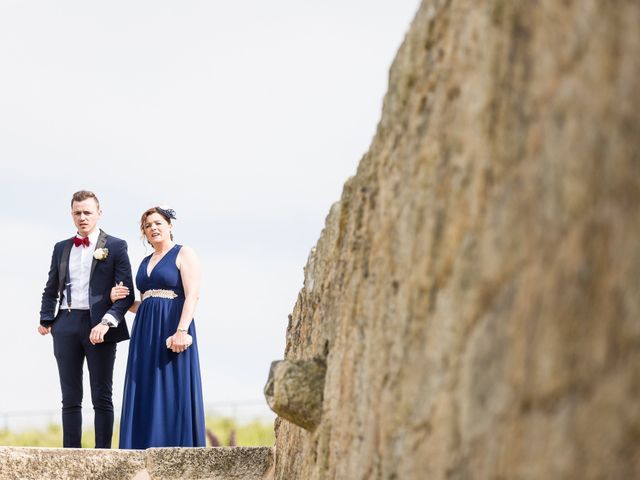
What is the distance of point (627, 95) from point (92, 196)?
476 cm

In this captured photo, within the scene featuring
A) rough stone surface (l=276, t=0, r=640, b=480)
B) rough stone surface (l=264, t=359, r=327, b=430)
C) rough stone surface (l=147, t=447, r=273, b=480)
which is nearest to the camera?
rough stone surface (l=276, t=0, r=640, b=480)

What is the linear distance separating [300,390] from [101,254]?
298 centimetres

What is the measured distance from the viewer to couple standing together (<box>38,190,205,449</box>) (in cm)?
582

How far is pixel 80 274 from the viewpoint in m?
5.95

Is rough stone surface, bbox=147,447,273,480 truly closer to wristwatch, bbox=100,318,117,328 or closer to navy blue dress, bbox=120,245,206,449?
navy blue dress, bbox=120,245,206,449

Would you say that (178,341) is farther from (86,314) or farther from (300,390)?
(300,390)

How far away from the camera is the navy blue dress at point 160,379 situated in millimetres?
5832

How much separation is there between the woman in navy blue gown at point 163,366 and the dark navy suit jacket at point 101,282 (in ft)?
0.20

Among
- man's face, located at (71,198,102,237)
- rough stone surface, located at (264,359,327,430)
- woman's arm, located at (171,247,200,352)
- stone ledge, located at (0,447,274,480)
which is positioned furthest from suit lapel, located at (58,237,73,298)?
rough stone surface, located at (264,359,327,430)

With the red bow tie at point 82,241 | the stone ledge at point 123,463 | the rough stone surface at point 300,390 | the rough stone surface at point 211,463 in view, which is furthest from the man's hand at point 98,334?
the rough stone surface at point 300,390

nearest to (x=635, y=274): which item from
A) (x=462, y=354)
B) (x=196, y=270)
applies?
(x=462, y=354)

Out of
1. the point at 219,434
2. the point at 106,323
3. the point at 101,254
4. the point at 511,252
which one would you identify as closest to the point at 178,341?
the point at 106,323

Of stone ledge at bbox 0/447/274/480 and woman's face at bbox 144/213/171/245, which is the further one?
woman's face at bbox 144/213/171/245

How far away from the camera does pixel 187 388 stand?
5863 millimetres
